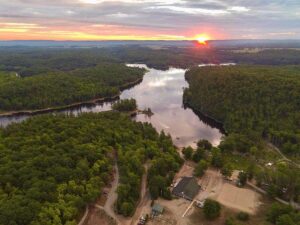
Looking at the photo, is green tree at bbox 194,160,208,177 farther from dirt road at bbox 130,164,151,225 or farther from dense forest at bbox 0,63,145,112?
dense forest at bbox 0,63,145,112

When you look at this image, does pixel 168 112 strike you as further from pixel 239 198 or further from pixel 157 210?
pixel 157 210

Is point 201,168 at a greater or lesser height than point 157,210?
greater

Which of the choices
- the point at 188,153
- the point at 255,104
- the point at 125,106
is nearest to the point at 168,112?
the point at 125,106

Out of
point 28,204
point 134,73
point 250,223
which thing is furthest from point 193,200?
point 134,73

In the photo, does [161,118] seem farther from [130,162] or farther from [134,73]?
[134,73]

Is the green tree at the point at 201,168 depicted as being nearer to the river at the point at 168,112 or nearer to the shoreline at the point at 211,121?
the river at the point at 168,112

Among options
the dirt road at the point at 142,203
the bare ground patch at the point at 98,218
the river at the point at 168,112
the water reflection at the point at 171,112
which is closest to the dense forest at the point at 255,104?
the river at the point at 168,112
